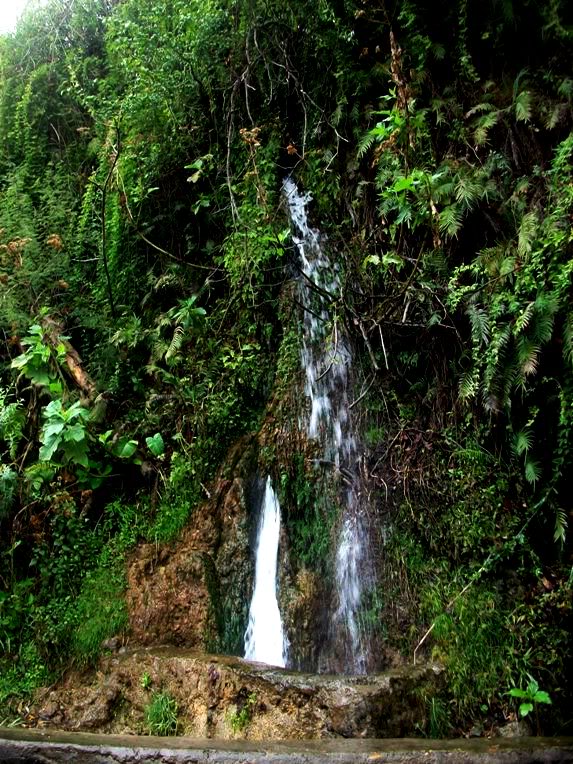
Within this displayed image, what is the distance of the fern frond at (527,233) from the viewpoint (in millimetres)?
4479

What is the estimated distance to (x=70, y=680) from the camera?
15.6ft

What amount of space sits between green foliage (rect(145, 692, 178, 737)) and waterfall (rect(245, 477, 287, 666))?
0.75 metres

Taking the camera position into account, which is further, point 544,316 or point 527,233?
point 527,233

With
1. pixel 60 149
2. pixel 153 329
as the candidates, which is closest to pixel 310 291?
pixel 153 329

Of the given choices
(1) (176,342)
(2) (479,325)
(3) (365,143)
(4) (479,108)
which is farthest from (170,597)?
(4) (479,108)

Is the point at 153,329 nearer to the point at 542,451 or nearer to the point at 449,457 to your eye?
the point at 449,457

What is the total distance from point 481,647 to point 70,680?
325 cm

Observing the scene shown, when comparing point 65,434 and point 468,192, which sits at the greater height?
point 468,192

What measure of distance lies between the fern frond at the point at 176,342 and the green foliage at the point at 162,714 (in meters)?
3.03

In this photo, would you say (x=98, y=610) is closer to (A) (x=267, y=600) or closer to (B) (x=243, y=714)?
(A) (x=267, y=600)

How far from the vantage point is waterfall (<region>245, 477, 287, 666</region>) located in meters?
4.61

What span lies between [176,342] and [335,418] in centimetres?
177

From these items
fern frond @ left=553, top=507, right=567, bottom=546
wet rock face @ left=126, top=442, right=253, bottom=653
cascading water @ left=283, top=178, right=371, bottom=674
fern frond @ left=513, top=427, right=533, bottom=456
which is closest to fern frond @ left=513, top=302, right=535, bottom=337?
fern frond @ left=513, top=427, right=533, bottom=456

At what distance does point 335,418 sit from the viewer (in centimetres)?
541
